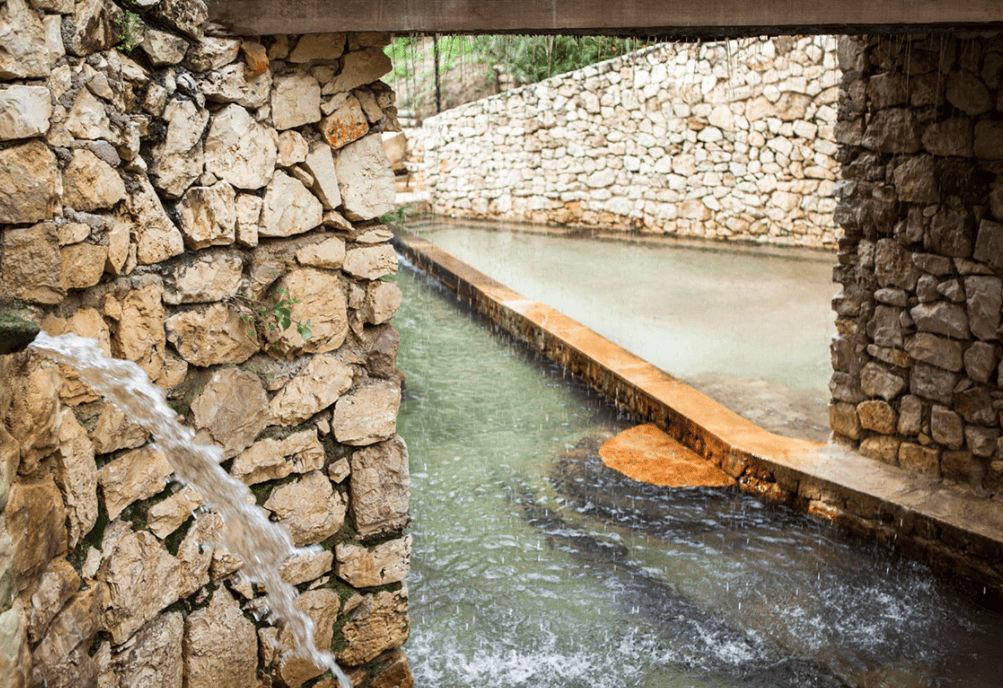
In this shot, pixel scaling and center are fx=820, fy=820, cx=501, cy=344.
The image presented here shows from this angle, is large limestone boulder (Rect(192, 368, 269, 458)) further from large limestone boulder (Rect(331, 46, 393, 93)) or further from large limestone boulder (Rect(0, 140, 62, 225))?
large limestone boulder (Rect(331, 46, 393, 93))

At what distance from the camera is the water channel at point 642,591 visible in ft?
10.3

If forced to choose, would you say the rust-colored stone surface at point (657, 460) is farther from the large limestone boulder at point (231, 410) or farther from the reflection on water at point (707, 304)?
the large limestone boulder at point (231, 410)

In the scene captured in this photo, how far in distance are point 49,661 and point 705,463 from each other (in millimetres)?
3619

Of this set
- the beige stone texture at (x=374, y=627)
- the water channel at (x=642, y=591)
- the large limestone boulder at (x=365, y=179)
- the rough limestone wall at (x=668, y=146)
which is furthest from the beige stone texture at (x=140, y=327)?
the rough limestone wall at (x=668, y=146)

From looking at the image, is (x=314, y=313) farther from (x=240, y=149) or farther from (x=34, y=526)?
(x=34, y=526)

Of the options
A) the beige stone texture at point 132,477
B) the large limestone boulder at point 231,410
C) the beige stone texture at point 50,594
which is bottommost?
the beige stone texture at point 50,594

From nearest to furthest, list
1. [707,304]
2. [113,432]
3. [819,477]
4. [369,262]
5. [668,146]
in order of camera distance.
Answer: [113,432] < [369,262] < [819,477] < [707,304] < [668,146]

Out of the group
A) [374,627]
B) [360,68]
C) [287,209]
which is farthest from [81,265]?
[374,627]

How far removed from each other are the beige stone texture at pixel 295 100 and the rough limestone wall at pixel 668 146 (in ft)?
26.5

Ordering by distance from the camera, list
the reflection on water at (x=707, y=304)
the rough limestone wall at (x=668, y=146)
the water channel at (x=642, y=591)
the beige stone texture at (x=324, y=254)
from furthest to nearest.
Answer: the rough limestone wall at (x=668, y=146) < the reflection on water at (x=707, y=304) < the water channel at (x=642, y=591) < the beige stone texture at (x=324, y=254)

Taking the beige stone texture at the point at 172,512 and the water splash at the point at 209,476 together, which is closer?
the water splash at the point at 209,476

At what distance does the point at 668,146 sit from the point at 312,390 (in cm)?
934

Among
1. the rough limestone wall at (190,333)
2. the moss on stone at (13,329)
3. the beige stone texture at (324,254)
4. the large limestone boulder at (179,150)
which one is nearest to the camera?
the moss on stone at (13,329)

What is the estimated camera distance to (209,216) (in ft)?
6.86
